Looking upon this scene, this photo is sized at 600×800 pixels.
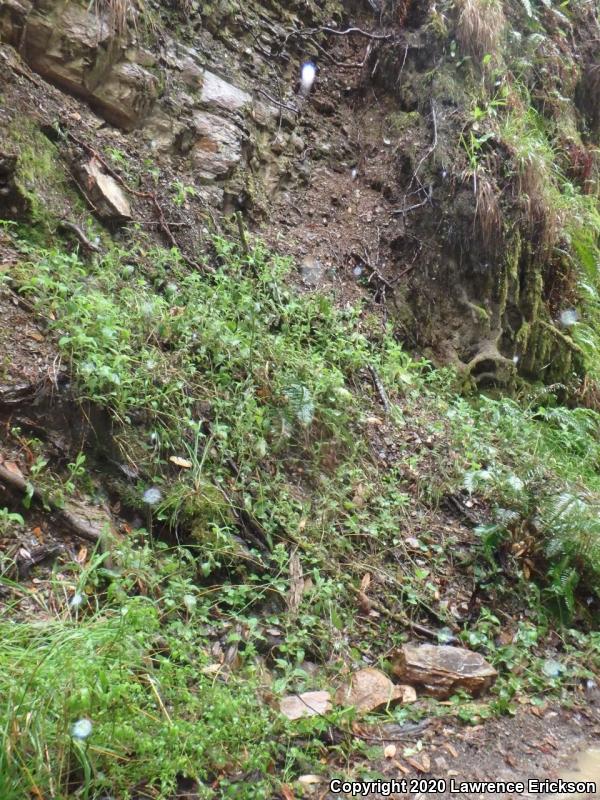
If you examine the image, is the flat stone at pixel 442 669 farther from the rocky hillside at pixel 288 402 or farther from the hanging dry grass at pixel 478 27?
the hanging dry grass at pixel 478 27

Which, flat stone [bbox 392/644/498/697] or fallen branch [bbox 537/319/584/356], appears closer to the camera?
flat stone [bbox 392/644/498/697]

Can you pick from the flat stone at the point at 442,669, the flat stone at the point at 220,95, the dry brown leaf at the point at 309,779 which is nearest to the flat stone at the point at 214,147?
the flat stone at the point at 220,95

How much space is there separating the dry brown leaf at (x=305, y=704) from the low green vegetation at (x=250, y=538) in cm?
7

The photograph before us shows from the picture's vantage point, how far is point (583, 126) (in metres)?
9.02

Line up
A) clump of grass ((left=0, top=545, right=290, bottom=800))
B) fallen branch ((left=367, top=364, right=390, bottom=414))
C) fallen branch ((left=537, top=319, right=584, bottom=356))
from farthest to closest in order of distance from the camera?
fallen branch ((left=537, top=319, right=584, bottom=356)) → fallen branch ((left=367, top=364, right=390, bottom=414)) → clump of grass ((left=0, top=545, right=290, bottom=800))

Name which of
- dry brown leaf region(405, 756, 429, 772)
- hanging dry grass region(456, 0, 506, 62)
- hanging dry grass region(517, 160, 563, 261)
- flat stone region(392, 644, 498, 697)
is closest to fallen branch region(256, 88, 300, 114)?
hanging dry grass region(456, 0, 506, 62)

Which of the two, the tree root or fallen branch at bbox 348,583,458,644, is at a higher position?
the tree root

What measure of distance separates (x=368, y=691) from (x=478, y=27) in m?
7.05

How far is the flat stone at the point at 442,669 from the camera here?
3.58m

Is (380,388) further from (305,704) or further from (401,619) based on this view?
(305,704)

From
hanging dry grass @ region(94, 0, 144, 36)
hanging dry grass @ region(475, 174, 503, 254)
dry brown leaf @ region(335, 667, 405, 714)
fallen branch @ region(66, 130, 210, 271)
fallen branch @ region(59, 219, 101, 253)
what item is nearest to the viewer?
dry brown leaf @ region(335, 667, 405, 714)

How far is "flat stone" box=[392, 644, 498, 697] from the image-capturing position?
11.7ft

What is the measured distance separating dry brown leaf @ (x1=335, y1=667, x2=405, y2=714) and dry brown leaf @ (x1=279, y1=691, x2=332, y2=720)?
12 centimetres

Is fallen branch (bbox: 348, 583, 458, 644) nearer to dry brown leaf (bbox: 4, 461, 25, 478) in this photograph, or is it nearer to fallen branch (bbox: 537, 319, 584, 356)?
dry brown leaf (bbox: 4, 461, 25, 478)
